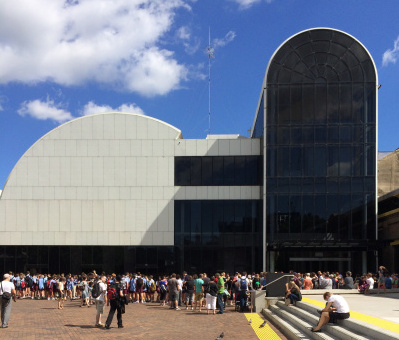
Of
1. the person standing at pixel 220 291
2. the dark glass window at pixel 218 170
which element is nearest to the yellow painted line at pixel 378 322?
the person standing at pixel 220 291

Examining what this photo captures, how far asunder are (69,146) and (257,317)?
22.9 m

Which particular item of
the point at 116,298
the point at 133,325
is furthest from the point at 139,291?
the point at 116,298

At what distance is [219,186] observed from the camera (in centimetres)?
3688

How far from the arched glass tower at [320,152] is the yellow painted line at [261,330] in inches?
584

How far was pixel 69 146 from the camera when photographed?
3769cm

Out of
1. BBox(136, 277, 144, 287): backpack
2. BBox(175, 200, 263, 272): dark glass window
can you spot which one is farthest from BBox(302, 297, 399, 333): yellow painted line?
BBox(175, 200, 263, 272): dark glass window

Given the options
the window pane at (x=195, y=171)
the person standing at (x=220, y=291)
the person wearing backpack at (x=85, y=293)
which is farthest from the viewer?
the window pane at (x=195, y=171)

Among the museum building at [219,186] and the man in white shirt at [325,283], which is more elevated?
the museum building at [219,186]

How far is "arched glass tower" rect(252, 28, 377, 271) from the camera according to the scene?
3394 centimetres

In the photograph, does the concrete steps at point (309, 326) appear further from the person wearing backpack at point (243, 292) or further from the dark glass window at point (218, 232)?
the dark glass window at point (218, 232)

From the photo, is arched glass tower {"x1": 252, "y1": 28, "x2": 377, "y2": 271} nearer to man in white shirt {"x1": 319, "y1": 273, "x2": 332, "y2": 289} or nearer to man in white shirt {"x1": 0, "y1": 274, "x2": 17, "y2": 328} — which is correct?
man in white shirt {"x1": 319, "y1": 273, "x2": 332, "y2": 289}

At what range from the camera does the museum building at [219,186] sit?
34188mm

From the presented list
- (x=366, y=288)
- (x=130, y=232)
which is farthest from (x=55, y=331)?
(x=130, y=232)

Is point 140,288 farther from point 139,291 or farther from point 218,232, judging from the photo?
point 218,232
